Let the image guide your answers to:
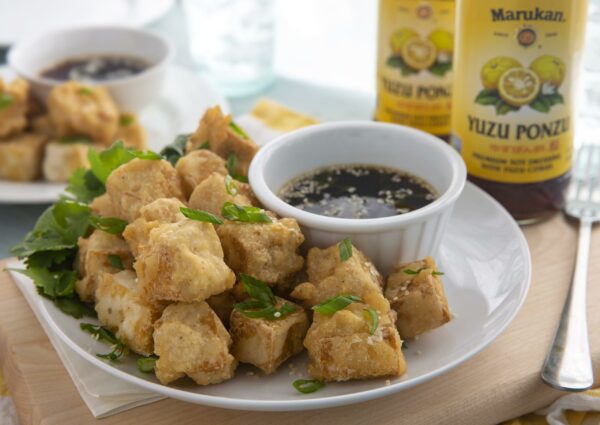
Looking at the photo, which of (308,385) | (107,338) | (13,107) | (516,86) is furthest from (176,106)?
(308,385)

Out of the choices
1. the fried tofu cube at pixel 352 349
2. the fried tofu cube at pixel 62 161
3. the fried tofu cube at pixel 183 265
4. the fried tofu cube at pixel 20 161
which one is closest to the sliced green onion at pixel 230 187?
the fried tofu cube at pixel 183 265

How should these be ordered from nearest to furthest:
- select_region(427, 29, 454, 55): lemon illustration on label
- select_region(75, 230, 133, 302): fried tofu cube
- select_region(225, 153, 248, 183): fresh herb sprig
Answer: select_region(75, 230, 133, 302): fried tofu cube
select_region(225, 153, 248, 183): fresh herb sprig
select_region(427, 29, 454, 55): lemon illustration on label

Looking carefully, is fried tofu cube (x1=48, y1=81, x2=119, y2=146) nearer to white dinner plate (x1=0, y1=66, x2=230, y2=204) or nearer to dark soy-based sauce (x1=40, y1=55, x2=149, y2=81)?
white dinner plate (x1=0, y1=66, x2=230, y2=204)

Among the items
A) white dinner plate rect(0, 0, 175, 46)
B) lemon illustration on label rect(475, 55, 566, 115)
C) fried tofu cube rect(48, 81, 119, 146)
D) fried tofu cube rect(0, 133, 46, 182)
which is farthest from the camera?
white dinner plate rect(0, 0, 175, 46)

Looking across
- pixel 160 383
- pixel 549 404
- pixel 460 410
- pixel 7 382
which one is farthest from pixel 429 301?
pixel 7 382

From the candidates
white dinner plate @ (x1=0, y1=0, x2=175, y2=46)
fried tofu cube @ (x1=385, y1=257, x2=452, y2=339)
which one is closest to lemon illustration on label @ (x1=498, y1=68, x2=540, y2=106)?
fried tofu cube @ (x1=385, y1=257, x2=452, y2=339)

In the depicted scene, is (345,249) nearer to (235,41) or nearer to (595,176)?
(595,176)

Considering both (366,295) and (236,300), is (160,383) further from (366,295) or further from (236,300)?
(366,295)
